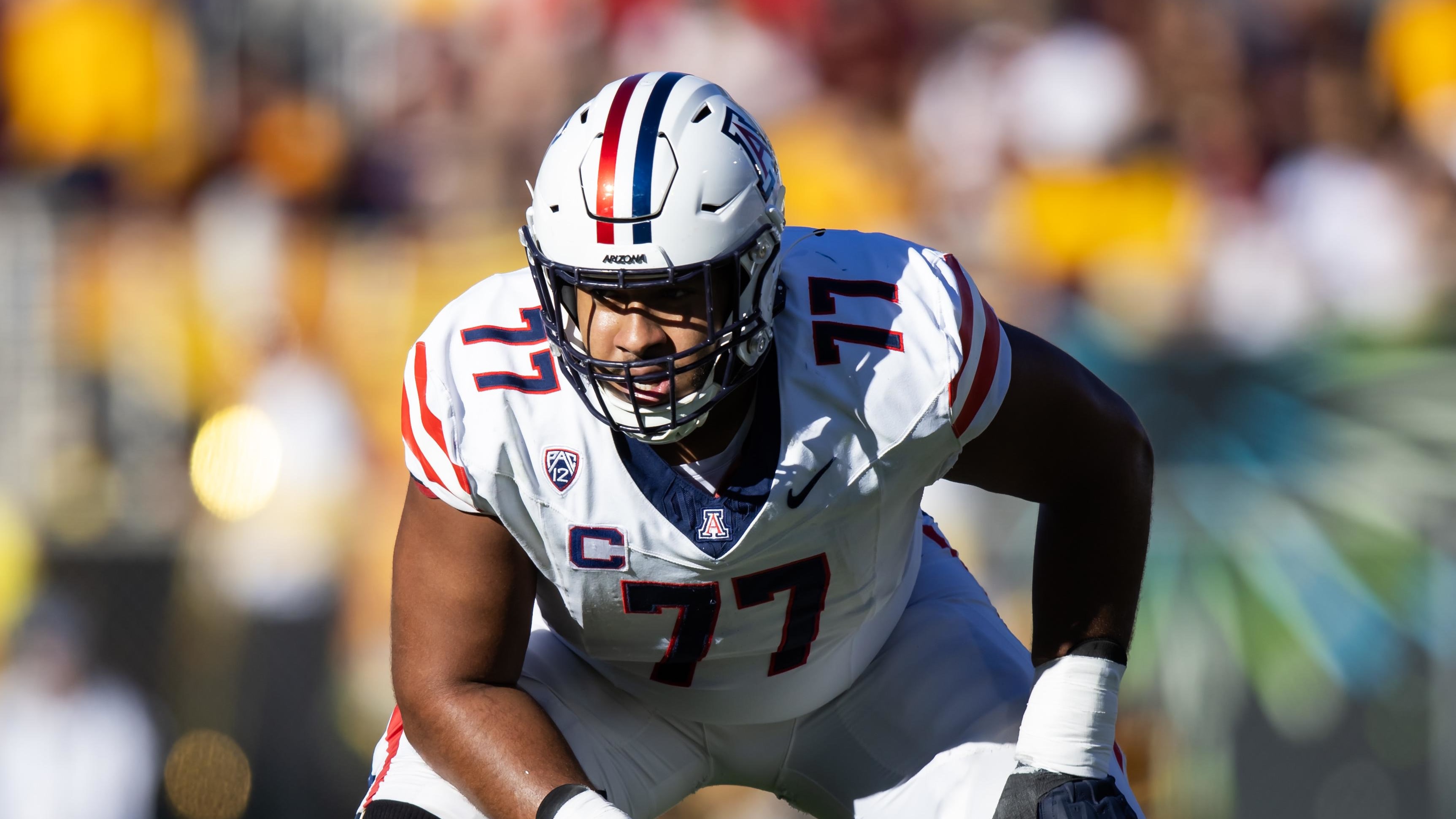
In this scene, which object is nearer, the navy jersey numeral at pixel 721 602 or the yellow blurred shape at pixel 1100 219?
the navy jersey numeral at pixel 721 602

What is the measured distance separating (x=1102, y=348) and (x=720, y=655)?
3111 millimetres

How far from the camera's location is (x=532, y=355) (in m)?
2.15

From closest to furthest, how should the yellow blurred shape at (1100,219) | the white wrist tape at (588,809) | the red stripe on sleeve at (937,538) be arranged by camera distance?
1. the white wrist tape at (588,809)
2. the red stripe on sleeve at (937,538)
3. the yellow blurred shape at (1100,219)

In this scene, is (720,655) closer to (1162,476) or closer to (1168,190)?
(1162,476)

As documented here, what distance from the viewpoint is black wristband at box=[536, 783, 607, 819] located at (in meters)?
2.01

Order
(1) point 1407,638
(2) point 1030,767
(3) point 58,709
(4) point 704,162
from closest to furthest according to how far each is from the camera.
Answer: (4) point 704,162
(2) point 1030,767
(1) point 1407,638
(3) point 58,709

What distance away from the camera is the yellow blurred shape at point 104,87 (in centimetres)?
558

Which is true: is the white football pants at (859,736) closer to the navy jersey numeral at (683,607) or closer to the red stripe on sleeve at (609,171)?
the navy jersey numeral at (683,607)

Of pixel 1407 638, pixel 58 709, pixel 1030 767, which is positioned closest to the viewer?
pixel 1030 767

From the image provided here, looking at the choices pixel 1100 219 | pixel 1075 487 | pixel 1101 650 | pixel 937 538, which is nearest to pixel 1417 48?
pixel 1100 219

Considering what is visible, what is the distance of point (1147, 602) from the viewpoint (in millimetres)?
4898

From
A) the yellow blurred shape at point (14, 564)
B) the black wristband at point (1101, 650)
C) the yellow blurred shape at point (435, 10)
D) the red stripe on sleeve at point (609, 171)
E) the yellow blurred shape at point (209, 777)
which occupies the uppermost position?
the yellow blurred shape at point (435, 10)

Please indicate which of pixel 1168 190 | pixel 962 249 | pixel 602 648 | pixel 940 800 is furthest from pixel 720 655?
pixel 1168 190

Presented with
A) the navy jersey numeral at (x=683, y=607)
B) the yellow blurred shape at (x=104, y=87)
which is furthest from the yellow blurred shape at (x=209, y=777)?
the navy jersey numeral at (x=683, y=607)
